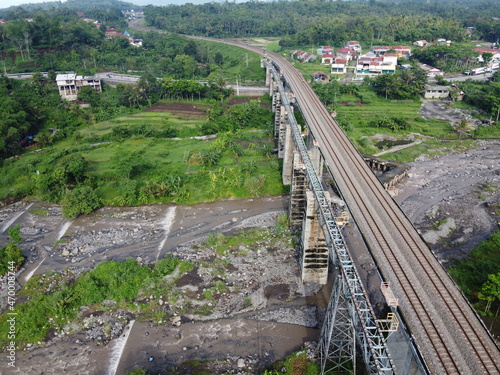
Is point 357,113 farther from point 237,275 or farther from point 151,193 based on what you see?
point 237,275

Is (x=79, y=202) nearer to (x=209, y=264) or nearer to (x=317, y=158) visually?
(x=209, y=264)

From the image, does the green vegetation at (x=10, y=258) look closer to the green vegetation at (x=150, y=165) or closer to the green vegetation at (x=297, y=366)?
the green vegetation at (x=150, y=165)

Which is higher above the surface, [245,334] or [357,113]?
[357,113]

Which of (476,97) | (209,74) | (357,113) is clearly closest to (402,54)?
(476,97)

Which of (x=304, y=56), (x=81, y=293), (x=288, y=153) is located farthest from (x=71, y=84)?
(x=304, y=56)

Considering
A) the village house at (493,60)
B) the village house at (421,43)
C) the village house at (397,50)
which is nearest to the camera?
the village house at (493,60)

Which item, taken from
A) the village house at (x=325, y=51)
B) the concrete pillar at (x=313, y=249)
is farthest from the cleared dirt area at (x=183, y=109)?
the village house at (x=325, y=51)
